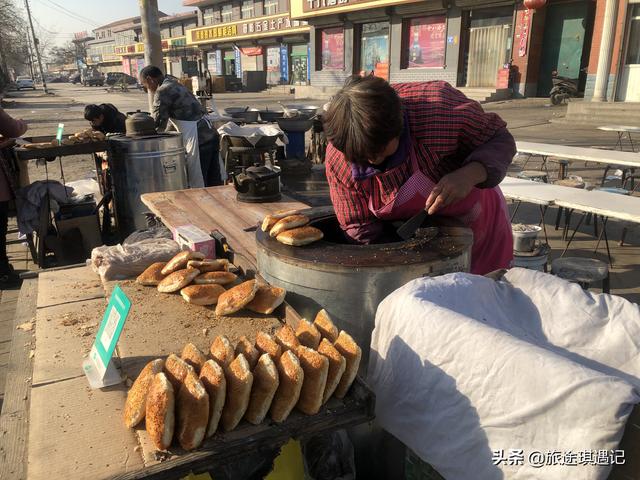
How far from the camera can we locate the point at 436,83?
2.16 meters

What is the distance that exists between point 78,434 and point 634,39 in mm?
17130

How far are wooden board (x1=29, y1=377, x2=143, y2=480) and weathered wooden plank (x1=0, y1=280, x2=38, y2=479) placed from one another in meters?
0.09

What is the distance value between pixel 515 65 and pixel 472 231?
60.7 feet

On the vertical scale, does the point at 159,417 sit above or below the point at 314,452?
above

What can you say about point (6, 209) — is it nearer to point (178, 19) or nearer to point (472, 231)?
point (472, 231)

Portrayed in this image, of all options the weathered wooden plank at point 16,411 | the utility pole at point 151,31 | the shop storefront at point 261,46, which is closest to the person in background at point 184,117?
the utility pole at point 151,31

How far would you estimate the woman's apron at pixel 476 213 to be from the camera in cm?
210

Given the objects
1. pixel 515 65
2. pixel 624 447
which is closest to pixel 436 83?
pixel 624 447

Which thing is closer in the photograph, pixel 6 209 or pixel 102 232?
pixel 6 209

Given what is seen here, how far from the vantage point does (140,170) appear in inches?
213

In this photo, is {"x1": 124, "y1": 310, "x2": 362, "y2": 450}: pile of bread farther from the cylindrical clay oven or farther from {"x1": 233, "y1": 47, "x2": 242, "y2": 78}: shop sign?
{"x1": 233, "y1": 47, "x2": 242, "y2": 78}: shop sign

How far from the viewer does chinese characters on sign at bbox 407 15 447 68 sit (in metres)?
20.6

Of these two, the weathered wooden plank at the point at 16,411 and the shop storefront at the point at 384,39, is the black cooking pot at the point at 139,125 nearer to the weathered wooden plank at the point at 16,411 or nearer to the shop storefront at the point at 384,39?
the weathered wooden plank at the point at 16,411

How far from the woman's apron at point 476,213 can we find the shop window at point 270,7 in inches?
1376
